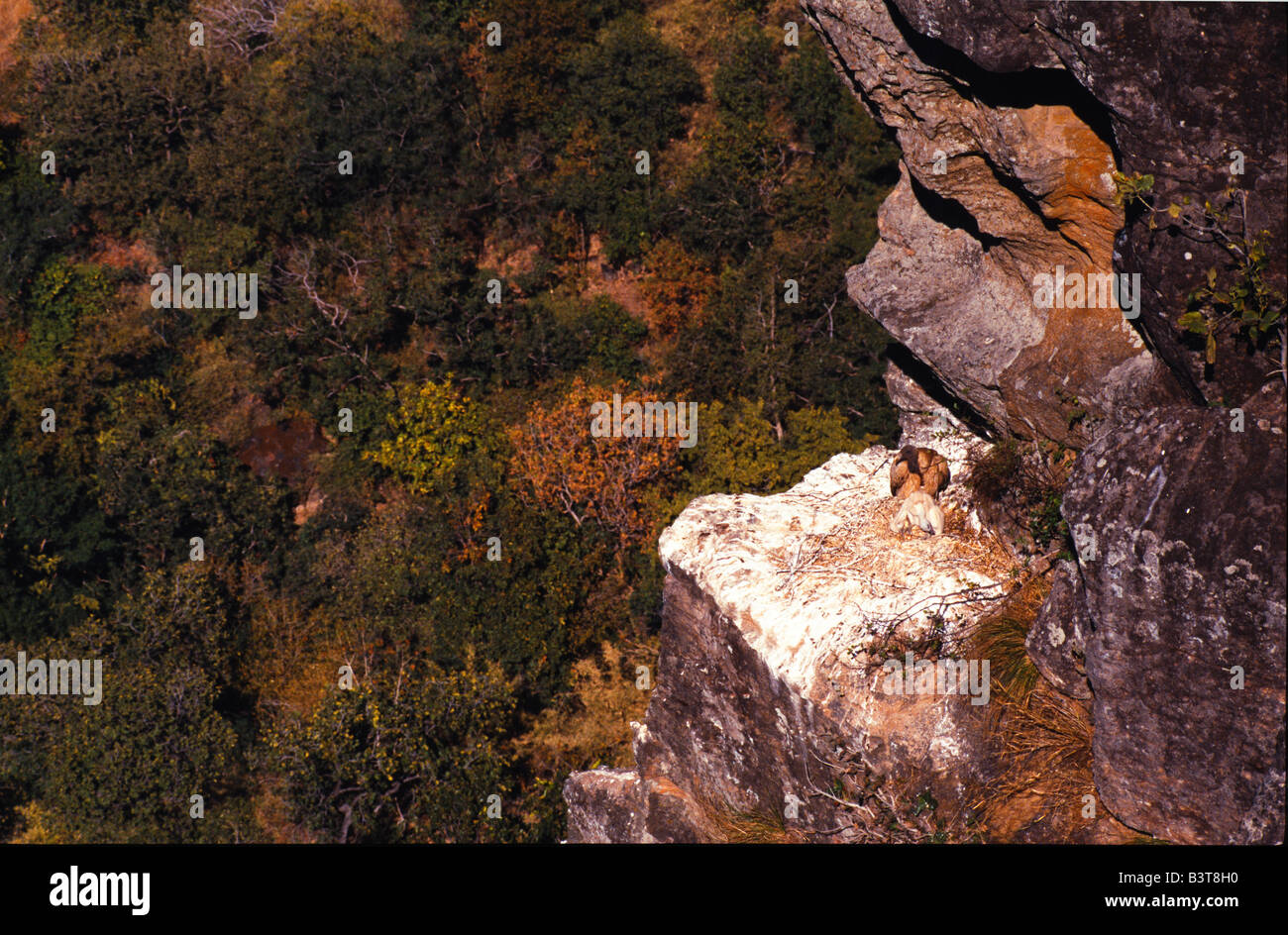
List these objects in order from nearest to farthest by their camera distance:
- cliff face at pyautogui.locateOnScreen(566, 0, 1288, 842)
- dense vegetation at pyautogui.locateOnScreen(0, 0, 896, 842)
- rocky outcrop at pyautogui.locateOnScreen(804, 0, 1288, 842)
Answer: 1. rocky outcrop at pyautogui.locateOnScreen(804, 0, 1288, 842)
2. cliff face at pyautogui.locateOnScreen(566, 0, 1288, 842)
3. dense vegetation at pyautogui.locateOnScreen(0, 0, 896, 842)

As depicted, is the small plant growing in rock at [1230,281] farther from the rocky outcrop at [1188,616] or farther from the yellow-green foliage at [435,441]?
the yellow-green foliage at [435,441]

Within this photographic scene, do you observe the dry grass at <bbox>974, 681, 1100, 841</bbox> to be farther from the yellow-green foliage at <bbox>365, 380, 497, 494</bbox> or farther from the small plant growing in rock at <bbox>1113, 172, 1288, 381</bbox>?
the yellow-green foliage at <bbox>365, 380, 497, 494</bbox>

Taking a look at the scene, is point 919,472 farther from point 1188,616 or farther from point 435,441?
point 435,441

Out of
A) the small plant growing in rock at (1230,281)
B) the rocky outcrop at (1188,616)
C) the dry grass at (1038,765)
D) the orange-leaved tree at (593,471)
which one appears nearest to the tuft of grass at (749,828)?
the dry grass at (1038,765)

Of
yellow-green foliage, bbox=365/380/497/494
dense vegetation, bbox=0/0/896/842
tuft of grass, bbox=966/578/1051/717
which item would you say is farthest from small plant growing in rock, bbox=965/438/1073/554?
yellow-green foliage, bbox=365/380/497/494

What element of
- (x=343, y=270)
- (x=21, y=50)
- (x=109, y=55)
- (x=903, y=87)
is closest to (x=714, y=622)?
(x=903, y=87)
